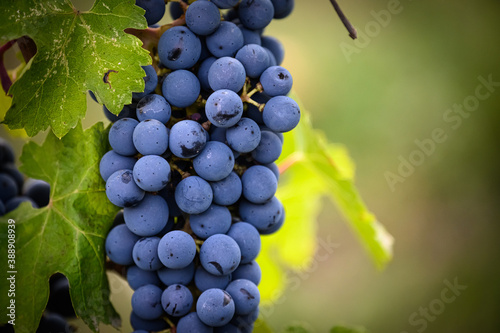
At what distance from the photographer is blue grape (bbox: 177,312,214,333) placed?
0.61 meters

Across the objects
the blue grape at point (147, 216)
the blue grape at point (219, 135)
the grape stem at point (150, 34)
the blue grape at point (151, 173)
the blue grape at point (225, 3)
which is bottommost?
the blue grape at point (147, 216)

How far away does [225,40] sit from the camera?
0.64 m

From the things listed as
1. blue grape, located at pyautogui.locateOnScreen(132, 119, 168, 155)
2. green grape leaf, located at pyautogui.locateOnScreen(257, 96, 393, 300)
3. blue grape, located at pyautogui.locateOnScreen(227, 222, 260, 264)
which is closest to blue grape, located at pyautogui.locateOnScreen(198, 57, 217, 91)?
blue grape, located at pyautogui.locateOnScreen(132, 119, 168, 155)

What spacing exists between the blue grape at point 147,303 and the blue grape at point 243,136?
257mm

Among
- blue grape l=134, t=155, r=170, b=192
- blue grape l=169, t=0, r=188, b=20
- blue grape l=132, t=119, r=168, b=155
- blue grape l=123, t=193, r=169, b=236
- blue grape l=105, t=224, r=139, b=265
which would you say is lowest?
blue grape l=105, t=224, r=139, b=265

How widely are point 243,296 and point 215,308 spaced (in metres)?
0.05

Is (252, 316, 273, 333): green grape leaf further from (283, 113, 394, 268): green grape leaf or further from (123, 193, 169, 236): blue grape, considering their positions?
(283, 113, 394, 268): green grape leaf

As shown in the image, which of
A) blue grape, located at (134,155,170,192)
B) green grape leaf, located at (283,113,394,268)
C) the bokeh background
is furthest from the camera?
the bokeh background

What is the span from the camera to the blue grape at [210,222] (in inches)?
24.8

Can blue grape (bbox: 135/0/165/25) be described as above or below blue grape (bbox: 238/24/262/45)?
below

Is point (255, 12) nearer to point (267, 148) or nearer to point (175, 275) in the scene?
point (267, 148)

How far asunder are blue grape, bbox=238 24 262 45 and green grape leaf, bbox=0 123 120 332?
28cm

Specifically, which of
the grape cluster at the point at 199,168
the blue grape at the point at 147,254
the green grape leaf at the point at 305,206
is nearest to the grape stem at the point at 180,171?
the grape cluster at the point at 199,168

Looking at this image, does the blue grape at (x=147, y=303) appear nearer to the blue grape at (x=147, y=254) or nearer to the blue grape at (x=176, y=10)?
the blue grape at (x=147, y=254)
